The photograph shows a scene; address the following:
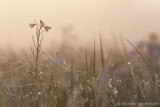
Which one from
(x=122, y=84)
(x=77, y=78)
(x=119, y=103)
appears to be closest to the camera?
(x=119, y=103)

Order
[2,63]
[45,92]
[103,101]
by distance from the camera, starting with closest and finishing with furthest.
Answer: [103,101] < [45,92] < [2,63]

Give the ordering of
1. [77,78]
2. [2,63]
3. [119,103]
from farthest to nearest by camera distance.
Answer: [2,63], [77,78], [119,103]

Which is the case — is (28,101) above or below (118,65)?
below

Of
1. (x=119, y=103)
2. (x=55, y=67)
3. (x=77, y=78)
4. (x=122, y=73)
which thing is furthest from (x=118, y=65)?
(x=55, y=67)

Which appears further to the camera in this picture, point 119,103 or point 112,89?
point 112,89

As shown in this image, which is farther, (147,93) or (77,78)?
(77,78)

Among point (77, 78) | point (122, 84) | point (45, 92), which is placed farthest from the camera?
point (77, 78)

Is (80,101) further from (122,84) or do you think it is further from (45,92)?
(122,84)

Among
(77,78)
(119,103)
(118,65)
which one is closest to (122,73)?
(118,65)

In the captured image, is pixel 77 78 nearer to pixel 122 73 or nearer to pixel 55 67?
pixel 122 73
